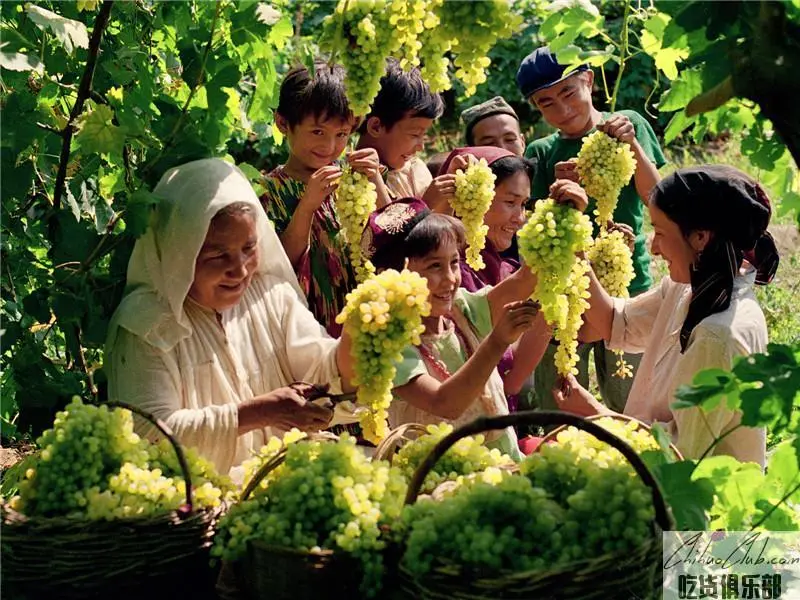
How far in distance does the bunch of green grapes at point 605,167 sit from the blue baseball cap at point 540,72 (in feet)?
3.25

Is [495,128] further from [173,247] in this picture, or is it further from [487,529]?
[487,529]

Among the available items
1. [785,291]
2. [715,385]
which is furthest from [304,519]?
[785,291]

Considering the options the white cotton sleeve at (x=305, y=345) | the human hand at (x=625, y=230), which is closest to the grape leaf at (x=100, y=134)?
the white cotton sleeve at (x=305, y=345)

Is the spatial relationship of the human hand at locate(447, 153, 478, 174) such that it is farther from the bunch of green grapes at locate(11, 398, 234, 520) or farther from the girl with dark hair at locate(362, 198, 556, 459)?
the bunch of green grapes at locate(11, 398, 234, 520)

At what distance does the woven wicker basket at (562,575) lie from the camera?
1.88 metres

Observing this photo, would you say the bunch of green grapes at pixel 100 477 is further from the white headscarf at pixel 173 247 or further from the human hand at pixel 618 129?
the human hand at pixel 618 129

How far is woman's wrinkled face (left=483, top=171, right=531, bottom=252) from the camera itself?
4.25 meters

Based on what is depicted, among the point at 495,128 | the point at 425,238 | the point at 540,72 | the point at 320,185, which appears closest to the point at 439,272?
the point at 425,238

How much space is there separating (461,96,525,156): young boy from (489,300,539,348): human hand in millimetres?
2307

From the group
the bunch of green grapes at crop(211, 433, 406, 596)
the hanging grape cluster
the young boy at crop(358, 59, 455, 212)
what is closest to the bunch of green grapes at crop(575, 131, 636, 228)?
the young boy at crop(358, 59, 455, 212)

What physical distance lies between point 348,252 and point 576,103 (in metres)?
1.66

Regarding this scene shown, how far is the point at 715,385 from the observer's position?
7.16 feet

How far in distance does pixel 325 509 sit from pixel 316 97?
1812 millimetres

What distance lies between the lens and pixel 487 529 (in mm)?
1928
